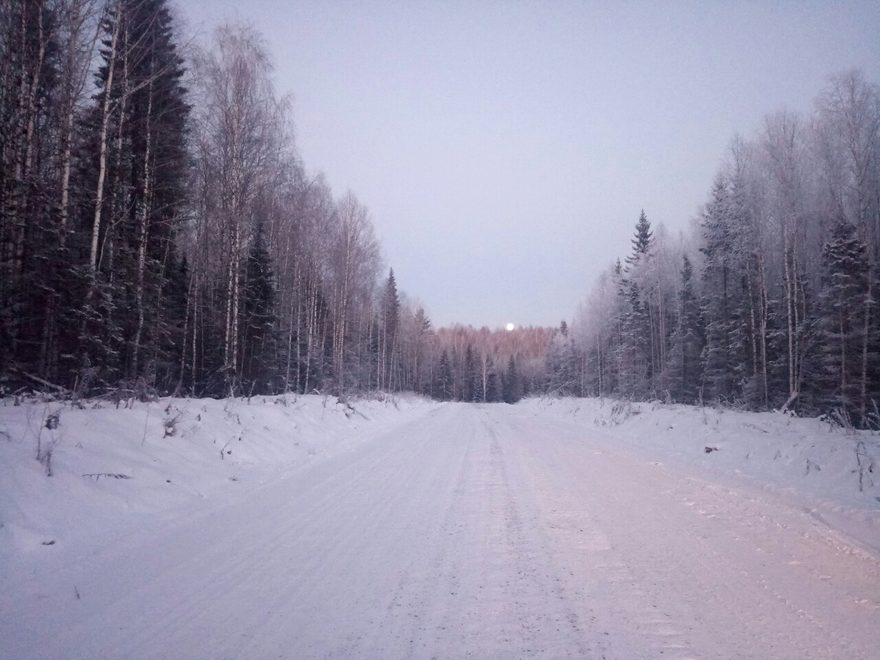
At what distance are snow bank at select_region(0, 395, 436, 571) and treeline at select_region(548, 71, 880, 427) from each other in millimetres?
13702

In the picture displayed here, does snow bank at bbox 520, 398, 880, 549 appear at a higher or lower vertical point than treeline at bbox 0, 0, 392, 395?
lower

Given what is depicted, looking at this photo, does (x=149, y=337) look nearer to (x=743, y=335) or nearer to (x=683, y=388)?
(x=743, y=335)

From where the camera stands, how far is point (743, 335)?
91.6 ft

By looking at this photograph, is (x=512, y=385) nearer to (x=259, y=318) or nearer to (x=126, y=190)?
(x=259, y=318)

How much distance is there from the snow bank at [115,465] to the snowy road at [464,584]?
589 mm

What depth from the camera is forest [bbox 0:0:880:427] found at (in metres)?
9.52

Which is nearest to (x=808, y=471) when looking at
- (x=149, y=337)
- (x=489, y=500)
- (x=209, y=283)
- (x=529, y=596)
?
(x=489, y=500)

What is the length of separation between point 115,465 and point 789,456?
1097 cm

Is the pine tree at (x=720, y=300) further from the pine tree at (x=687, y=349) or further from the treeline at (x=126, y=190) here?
the treeline at (x=126, y=190)

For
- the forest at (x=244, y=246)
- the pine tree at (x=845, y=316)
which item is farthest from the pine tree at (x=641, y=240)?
the pine tree at (x=845, y=316)

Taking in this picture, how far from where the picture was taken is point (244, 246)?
62.5 feet

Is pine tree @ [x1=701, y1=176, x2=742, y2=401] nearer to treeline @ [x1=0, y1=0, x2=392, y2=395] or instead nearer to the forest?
the forest

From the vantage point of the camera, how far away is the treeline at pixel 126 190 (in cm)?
916

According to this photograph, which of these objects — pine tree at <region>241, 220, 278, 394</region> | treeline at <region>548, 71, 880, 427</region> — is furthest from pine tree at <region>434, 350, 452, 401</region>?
pine tree at <region>241, 220, 278, 394</region>
